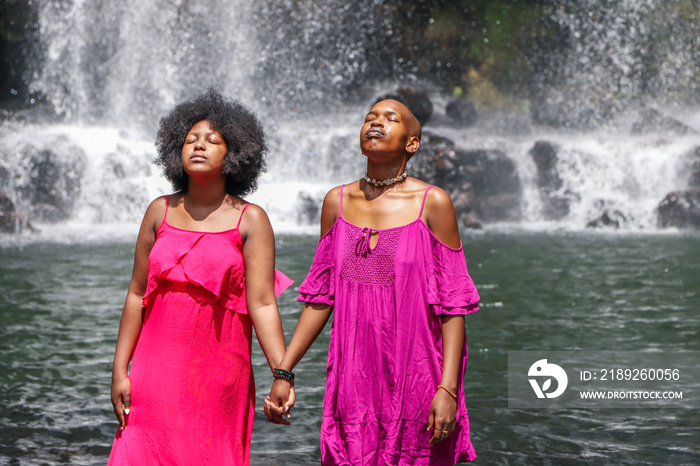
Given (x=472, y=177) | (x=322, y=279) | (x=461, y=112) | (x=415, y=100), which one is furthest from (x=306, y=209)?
(x=322, y=279)

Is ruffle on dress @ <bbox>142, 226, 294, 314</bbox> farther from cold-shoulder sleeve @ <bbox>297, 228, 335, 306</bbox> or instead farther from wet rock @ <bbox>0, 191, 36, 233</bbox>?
wet rock @ <bbox>0, 191, 36, 233</bbox>

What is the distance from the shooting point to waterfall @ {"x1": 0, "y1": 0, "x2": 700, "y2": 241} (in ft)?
68.6

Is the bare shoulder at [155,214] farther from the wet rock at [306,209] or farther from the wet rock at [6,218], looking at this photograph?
the wet rock at [306,209]

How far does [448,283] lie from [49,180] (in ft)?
64.4

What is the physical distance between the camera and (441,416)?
2.71m

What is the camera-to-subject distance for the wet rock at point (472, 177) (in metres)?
21.5

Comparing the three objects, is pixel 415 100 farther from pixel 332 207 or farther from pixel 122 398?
pixel 122 398

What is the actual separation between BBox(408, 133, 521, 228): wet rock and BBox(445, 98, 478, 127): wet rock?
3140 millimetres

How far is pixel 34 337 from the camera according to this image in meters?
8.31

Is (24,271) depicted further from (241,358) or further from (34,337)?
(241,358)

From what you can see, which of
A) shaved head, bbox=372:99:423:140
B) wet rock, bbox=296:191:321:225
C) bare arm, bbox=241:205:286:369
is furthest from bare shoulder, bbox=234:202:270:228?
wet rock, bbox=296:191:321:225

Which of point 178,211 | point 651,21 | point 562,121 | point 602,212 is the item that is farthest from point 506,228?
point 178,211

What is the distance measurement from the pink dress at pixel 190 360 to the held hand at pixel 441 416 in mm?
758

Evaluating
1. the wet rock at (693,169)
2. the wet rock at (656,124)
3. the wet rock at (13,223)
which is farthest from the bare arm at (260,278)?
the wet rock at (656,124)
